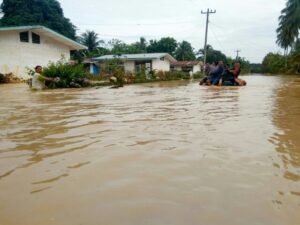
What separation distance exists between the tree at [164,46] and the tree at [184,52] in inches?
47.7

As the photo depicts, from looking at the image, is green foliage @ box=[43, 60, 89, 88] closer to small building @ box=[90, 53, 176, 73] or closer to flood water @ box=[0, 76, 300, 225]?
flood water @ box=[0, 76, 300, 225]

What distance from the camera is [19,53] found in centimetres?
2312

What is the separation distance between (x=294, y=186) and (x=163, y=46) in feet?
201

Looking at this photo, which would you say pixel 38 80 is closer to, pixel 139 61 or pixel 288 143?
pixel 288 143

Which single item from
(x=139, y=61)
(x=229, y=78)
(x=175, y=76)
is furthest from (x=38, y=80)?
(x=139, y=61)

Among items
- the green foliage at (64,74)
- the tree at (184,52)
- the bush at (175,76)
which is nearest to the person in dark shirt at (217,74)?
the green foliage at (64,74)

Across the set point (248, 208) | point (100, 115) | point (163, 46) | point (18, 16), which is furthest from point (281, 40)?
point (248, 208)

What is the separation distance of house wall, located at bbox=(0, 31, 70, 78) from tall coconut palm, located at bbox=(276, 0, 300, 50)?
34.4m

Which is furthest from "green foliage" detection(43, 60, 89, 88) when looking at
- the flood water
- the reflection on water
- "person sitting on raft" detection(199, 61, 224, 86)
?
the reflection on water

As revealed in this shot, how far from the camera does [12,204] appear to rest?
208cm

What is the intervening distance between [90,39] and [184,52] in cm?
1898

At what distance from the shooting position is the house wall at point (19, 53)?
22375mm

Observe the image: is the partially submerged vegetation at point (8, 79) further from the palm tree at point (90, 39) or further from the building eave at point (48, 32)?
the palm tree at point (90, 39)

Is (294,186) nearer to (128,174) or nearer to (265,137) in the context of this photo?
(128,174)
